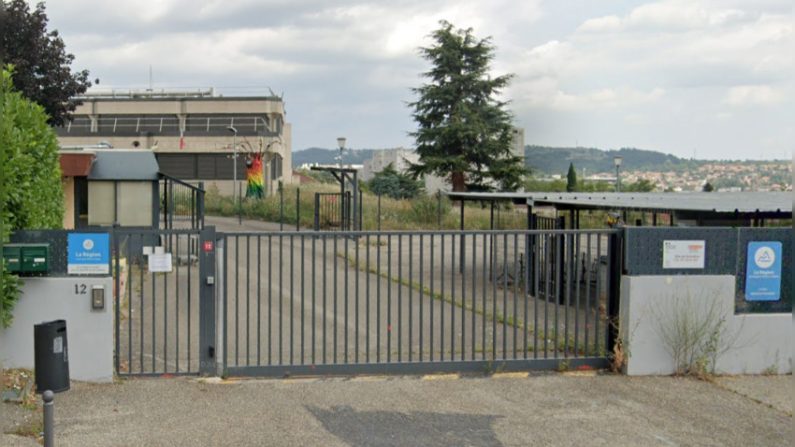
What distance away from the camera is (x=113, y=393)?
848 cm

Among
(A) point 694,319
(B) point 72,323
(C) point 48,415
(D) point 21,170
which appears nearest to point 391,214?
(A) point 694,319

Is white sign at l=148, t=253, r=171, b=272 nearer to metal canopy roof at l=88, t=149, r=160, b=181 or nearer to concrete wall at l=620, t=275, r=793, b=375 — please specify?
concrete wall at l=620, t=275, r=793, b=375

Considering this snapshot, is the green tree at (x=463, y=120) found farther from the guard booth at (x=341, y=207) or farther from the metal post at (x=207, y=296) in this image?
the metal post at (x=207, y=296)

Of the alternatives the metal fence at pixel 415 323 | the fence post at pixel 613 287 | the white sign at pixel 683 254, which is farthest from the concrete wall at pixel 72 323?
the white sign at pixel 683 254

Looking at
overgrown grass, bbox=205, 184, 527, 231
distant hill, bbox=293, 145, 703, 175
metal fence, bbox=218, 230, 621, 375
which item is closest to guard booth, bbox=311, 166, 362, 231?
overgrown grass, bbox=205, 184, 527, 231

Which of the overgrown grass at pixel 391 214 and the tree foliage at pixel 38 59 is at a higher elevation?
the tree foliage at pixel 38 59

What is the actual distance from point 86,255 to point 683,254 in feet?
21.3

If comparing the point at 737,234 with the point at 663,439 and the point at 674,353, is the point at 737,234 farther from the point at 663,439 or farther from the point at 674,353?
the point at 663,439

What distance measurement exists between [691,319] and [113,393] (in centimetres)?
622

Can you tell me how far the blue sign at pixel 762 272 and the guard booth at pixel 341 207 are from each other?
2024cm

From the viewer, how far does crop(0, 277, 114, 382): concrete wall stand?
8.79 m

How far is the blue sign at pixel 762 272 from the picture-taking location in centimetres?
976

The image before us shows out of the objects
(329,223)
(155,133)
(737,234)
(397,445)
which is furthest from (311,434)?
(155,133)

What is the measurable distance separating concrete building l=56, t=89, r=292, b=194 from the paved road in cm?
4665
